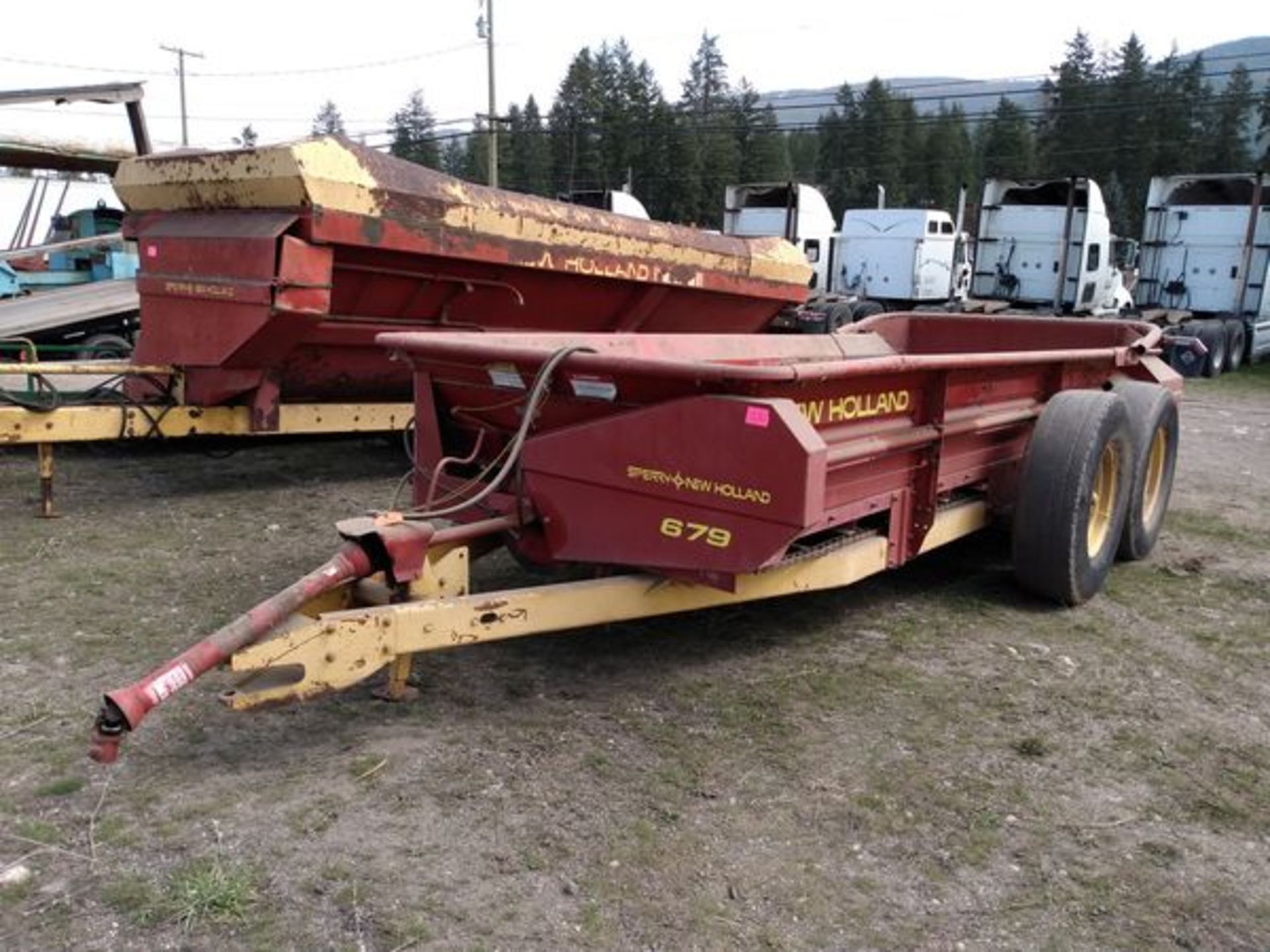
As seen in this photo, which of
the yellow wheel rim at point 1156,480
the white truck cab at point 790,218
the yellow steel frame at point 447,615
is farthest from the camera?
the white truck cab at point 790,218

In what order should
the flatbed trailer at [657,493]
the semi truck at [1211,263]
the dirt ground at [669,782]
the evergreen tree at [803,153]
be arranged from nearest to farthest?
the dirt ground at [669,782], the flatbed trailer at [657,493], the semi truck at [1211,263], the evergreen tree at [803,153]

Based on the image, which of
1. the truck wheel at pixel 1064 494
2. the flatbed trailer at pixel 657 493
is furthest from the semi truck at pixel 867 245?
the flatbed trailer at pixel 657 493

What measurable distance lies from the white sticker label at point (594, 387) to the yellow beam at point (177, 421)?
3.33 metres

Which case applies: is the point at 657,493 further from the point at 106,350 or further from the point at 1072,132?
the point at 1072,132

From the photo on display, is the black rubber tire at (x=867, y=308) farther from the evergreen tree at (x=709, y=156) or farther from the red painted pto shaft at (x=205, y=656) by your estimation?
the evergreen tree at (x=709, y=156)

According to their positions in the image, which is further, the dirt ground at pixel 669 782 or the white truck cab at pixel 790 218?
the white truck cab at pixel 790 218

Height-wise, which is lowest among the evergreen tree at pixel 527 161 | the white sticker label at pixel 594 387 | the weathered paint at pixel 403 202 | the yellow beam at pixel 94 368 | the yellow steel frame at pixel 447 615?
the yellow steel frame at pixel 447 615

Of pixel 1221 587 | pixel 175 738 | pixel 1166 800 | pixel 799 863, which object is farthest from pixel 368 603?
pixel 1221 587

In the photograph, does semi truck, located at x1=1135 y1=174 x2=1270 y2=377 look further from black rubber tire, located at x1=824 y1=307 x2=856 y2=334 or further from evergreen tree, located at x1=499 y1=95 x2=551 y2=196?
evergreen tree, located at x1=499 y1=95 x2=551 y2=196

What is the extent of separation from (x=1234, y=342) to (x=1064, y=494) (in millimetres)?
16368

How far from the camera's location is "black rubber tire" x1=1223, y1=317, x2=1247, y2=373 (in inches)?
719

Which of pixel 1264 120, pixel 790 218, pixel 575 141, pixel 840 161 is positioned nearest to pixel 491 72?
pixel 790 218

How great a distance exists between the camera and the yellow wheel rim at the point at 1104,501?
5.14 meters

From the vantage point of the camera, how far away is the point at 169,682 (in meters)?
2.69
